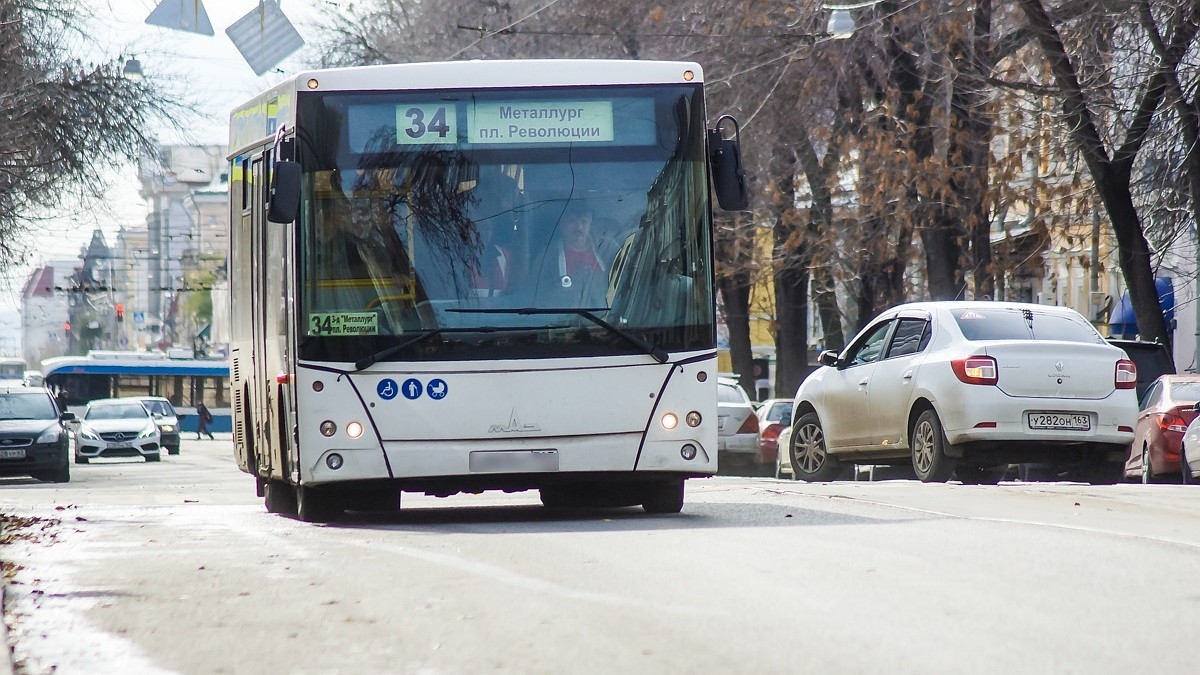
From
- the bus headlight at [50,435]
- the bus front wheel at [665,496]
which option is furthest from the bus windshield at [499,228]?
the bus headlight at [50,435]

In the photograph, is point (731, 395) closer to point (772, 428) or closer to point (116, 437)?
point (772, 428)

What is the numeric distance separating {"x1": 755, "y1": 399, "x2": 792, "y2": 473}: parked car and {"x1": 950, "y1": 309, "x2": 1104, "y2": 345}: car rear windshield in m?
14.5

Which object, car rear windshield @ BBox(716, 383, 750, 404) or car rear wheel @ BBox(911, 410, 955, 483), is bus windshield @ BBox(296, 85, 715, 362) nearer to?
car rear wheel @ BBox(911, 410, 955, 483)

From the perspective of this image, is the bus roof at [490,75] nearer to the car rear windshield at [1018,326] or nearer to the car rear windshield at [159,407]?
the car rear windshield at [1018,326]

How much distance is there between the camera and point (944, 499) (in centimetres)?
1415

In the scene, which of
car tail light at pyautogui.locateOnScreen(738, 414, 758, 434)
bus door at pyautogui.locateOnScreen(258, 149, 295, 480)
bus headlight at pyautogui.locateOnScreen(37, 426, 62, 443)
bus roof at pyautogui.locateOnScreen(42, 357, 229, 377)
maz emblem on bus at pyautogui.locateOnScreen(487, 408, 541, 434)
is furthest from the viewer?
bus roof at pyautogui.locateOnScreen(42, 357, 229, 377)

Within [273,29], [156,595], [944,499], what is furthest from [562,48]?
[156,595]

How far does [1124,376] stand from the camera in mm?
16812

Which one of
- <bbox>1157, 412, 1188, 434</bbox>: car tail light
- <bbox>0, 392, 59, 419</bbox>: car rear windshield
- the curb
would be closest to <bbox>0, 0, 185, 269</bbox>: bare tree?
<bbox>0, 392, 59, 419</bbox>: car rear windshield

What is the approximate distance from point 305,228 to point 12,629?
5352mm

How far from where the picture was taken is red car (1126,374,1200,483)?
21.2m

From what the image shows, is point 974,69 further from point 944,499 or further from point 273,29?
point 944,499

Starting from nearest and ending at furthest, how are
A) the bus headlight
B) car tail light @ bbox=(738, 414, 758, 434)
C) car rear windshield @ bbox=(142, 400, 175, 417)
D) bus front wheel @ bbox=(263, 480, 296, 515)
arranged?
bus front wheel @ bbox=(263, 480, 296, 515) → car tail light @ bbox=(738, 414, 758, 434) → the bus headlight → car rear windshield @ bbox=(142, 400, 175, 417)

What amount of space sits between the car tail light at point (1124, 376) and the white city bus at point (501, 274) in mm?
5333
